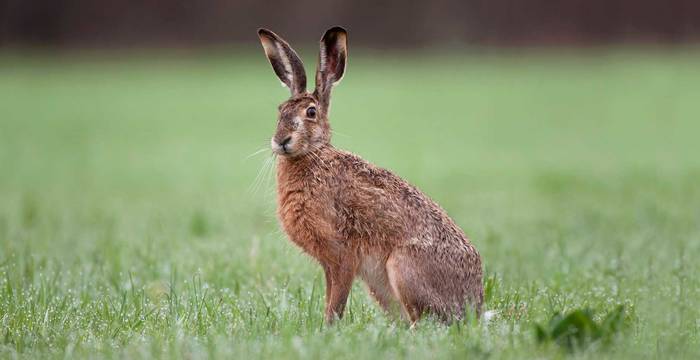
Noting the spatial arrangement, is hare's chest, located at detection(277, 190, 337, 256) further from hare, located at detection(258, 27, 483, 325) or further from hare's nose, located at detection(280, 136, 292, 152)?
hare's nose, located at detection(280, 136, 292, 152)

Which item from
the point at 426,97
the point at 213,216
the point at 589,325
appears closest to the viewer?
the point at 589,325

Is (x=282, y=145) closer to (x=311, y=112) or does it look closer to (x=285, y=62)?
(x=311, y=112)

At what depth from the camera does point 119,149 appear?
18.1m

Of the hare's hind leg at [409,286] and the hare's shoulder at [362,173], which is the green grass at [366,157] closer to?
the hare's hind leg at [409,286]

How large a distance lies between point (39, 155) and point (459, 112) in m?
9.69

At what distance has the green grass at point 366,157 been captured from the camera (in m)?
4.65

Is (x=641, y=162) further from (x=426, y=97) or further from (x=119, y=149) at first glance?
(x=426, y=97)

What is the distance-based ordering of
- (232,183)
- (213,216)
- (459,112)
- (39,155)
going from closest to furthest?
(213,216) → (232,183) → (39,155) → (459,112)

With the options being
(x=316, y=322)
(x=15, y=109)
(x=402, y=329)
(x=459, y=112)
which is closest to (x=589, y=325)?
(x=402, y=329)

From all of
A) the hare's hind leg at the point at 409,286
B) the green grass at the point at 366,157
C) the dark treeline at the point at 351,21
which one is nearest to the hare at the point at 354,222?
the hare's hind leg at the point at 409,286

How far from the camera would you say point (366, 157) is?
14906mm

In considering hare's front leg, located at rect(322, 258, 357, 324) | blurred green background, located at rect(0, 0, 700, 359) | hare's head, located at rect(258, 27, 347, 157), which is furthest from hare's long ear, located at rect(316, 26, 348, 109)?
hare's front leg, located at rect(322, 258, 357, 324)

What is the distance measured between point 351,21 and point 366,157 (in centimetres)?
2030

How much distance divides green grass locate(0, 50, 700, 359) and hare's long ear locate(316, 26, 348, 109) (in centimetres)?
95
